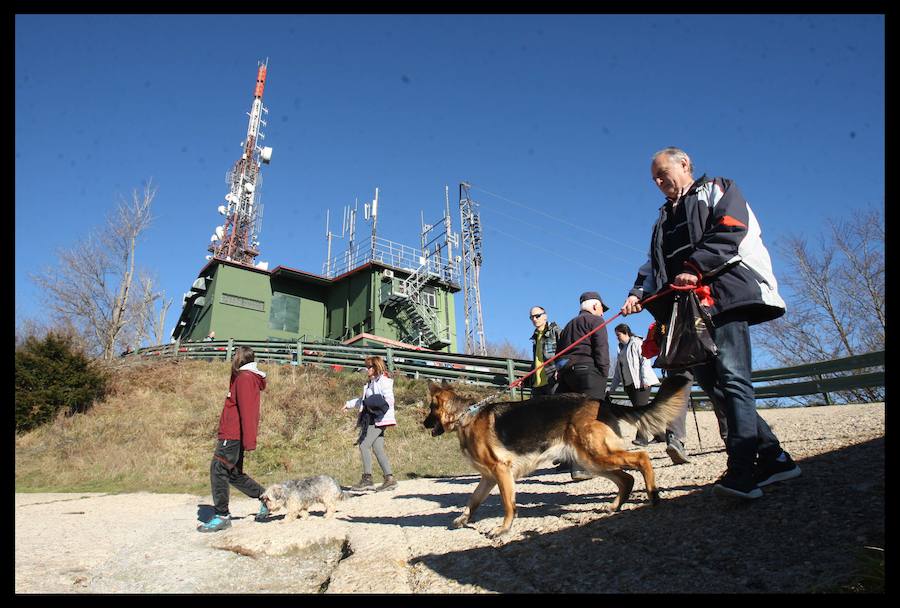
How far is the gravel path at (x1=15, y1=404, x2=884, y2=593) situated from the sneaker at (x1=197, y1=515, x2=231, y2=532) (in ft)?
0.49

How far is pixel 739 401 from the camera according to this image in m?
3.23

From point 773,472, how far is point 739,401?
1.96ft

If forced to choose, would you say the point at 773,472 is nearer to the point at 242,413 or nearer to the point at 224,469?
the point at 242,413

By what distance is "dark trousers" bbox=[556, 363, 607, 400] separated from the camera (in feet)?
19.0

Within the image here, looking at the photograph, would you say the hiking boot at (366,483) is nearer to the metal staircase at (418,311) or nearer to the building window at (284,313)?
the metal staircase at (418,311)

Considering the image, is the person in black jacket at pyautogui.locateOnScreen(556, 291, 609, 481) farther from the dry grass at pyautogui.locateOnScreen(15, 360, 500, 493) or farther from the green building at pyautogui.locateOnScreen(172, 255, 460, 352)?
the green building at pyautogui.locateOnScreen(172, 255, 460, 352)

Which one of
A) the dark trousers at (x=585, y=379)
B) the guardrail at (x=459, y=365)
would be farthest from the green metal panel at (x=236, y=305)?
the dark trousers at (x=585, y=379)

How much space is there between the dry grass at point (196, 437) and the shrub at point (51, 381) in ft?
1.55

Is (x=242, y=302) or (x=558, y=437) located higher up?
(x=242, y=302)

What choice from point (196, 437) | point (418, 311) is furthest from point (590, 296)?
point (418, 311)

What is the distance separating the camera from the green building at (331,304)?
2561 centimetres

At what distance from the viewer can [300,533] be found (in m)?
4.96
